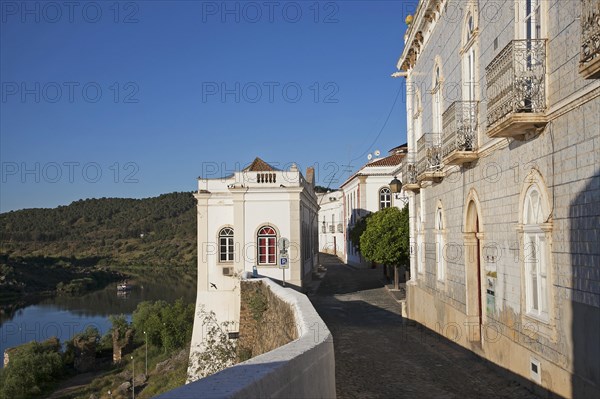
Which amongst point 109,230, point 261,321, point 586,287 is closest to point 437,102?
point 261,321

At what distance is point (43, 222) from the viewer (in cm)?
11938

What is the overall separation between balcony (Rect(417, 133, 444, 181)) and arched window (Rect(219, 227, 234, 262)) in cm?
1244

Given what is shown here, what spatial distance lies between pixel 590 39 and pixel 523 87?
6.48ft

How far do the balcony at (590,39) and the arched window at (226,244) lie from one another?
20527 millimetres

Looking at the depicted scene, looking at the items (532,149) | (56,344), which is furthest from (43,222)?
(532,149)

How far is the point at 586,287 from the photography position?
6.07 metres

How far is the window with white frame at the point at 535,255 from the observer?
741 centimetres

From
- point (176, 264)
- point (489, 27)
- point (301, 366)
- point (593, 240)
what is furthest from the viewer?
point (176, 264)

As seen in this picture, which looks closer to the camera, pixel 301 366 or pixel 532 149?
pixel 301 366

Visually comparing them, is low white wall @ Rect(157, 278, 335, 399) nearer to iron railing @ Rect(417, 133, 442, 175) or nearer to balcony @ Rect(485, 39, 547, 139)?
balcony @ Rect(485, 39, 547, 139)

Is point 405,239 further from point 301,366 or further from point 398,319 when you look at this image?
point 301,366

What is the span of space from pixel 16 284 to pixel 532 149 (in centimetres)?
8598

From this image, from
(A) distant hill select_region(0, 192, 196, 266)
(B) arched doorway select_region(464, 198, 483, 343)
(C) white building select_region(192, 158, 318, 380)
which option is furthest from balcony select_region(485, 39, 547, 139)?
(A) distant hill select_region(0, 192, 196, 266)

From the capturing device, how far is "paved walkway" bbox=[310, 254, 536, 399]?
819 cm
